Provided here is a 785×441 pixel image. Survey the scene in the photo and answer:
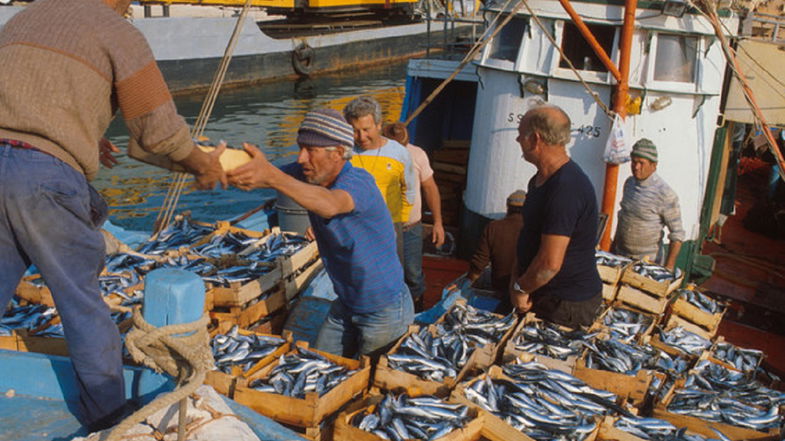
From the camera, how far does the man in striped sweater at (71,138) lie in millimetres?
2947

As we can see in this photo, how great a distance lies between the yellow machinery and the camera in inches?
1283

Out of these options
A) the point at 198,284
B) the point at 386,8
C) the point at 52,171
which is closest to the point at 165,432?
the point at 198,284

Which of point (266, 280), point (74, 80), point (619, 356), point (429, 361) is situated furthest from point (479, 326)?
point (74, 80)

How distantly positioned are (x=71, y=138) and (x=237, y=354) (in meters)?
1.90

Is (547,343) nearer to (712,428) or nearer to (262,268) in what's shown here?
(712,428)

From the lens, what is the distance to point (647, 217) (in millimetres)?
7477

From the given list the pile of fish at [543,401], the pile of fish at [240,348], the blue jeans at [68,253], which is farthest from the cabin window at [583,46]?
the blue jeans at [68,253]

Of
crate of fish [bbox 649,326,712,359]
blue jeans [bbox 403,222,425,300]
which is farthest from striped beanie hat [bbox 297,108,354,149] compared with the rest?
blue jeans [bbox 403,222,425,300]

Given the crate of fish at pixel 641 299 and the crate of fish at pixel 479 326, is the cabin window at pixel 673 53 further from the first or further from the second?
the crate of fish at pixel 479 326

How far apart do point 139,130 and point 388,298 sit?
6.62ft

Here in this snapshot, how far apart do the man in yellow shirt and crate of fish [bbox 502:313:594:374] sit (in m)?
1.74

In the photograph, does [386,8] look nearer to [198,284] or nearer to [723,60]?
[723,60]

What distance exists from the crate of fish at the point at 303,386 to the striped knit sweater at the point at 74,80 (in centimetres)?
160

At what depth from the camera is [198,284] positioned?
9.93ft
